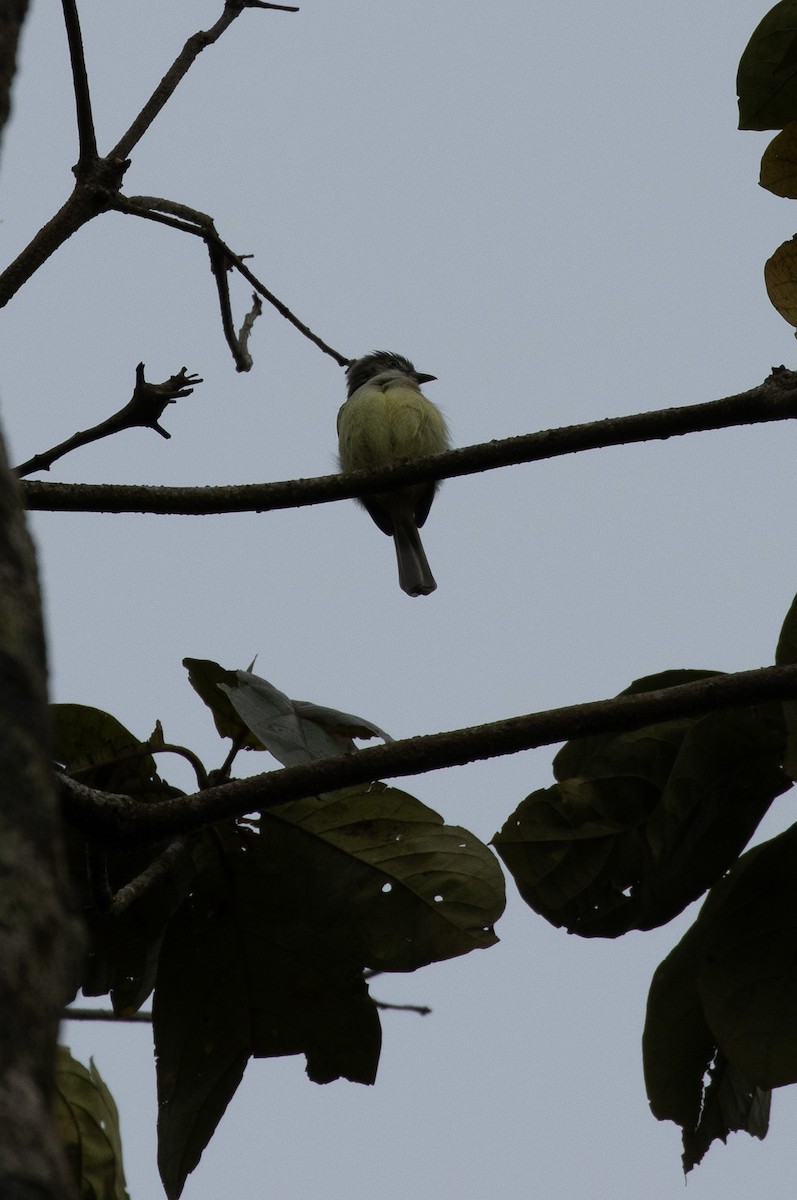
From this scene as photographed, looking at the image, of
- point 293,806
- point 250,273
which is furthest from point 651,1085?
point 250,273

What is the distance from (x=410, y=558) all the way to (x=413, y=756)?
16.4 ft

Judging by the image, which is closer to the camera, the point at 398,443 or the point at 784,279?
the point at 784,279

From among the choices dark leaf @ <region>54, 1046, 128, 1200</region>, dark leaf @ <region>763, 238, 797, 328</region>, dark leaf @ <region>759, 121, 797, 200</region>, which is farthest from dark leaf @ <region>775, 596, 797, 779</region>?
dark leaf @ <region>54, 1046, 128, 1200</region>

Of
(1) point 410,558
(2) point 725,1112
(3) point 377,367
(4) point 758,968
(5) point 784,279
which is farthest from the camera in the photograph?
(3) point 377,367

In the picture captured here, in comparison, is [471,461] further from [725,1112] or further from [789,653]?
[725,1112]

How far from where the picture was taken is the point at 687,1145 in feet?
6.52

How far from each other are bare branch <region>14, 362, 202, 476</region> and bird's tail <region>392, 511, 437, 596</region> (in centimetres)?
422

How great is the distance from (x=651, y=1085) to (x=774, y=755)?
489mm

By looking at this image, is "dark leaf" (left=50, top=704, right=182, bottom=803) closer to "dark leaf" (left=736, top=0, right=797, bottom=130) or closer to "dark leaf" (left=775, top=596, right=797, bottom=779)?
"dark leaf" (left=775, top=596, right=797, bottom=779)

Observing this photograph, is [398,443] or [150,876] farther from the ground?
[398,443]

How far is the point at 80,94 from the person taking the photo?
7.88 ft

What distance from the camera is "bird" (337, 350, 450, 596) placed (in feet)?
21.2

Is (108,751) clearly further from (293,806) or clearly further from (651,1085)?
(651,1085)

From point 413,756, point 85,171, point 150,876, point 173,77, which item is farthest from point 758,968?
point 173,77
